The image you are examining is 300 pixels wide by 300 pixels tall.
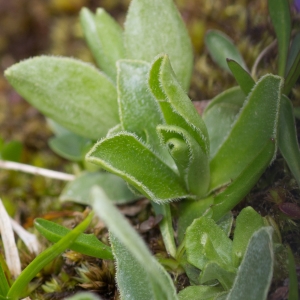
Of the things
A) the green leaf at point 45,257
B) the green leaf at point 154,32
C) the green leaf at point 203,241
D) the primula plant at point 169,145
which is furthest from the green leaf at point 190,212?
the green leaf at point 154,32

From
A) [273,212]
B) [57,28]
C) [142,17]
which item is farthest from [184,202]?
[57,28]

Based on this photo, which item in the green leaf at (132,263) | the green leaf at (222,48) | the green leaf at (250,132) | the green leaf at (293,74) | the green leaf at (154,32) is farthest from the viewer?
the green leaf at (222,48)

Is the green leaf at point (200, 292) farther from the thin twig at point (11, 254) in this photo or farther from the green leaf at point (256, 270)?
the thin twig at point (11, 254)

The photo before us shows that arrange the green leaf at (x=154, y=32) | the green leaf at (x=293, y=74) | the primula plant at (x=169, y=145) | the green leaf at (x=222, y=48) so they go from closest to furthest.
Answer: the primula plant at (x=169, y=145) < the green leaf at (x=293, y=74) < the green leaf at (x=154, y=32) < the green leaf at (x=222, y=48)

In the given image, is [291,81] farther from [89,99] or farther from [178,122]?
[89,99]

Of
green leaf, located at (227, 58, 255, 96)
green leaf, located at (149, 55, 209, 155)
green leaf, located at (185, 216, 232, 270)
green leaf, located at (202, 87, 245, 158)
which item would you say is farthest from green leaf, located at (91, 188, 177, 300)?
green leaf, located at (227, 58, 255, 96)

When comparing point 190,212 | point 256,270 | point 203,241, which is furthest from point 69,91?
point 256,270

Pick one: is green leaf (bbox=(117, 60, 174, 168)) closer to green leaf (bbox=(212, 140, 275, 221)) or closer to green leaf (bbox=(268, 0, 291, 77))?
green leaf (bbox=(212, 140, 275, 221))
